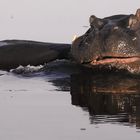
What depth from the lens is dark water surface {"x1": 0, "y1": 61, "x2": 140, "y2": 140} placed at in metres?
6.31

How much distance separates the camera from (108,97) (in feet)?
26.6

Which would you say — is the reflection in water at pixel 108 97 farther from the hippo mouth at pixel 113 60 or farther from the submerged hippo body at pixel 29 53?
the submerged hippo body at pixel 29 53

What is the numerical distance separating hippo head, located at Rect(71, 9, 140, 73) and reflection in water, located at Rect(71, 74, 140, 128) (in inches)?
9.4

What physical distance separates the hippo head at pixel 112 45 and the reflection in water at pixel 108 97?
0.24 meters

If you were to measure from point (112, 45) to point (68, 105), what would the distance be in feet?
6.74

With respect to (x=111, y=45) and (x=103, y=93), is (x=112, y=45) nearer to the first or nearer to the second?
(x=111, y=45)

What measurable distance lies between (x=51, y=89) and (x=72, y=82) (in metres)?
0.73

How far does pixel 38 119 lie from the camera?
270 inches

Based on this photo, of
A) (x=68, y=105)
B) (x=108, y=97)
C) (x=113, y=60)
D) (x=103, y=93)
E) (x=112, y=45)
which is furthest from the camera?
(x=113, y=60)

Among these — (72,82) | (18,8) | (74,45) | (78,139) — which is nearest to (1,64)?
(74,45)

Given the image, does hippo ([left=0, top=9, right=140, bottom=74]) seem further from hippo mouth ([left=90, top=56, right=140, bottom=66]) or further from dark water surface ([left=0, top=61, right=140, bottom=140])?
dark water surface ([left=0, top=61, right=140, bottom=140])

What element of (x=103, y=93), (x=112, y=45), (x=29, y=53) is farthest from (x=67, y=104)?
(x=29, y=53)

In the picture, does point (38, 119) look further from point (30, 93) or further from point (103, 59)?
point (103, 59)

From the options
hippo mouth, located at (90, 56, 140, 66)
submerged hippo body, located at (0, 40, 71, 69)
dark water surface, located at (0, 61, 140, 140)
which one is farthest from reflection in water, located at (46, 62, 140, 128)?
submerged hippo body, located at (0, 40, 71, 69)
